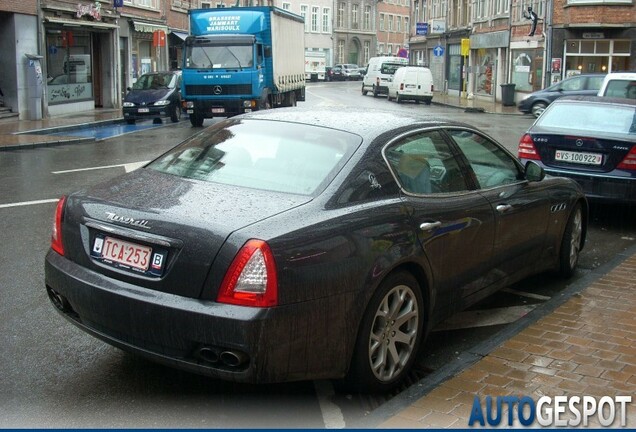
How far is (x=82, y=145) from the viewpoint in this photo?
1769cm

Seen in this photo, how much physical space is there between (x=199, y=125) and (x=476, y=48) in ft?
83.2

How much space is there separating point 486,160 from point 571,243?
147 centimetres

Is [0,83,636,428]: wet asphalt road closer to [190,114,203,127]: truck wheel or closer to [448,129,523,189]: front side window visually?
[448,129,523,189]: front side window

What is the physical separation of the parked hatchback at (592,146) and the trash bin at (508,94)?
28581 millimetres

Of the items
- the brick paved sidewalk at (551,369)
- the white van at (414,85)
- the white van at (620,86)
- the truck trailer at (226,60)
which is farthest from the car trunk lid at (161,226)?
the white van at (414,85)

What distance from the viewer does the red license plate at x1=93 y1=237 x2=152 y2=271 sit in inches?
150

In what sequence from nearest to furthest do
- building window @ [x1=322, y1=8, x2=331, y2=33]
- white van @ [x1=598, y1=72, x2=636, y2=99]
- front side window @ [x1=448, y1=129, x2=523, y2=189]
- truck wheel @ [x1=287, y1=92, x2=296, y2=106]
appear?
front side window @ [x1=448, y1=129, x2=523, y2=189] → white van @ [x1=598, y1=72, x2=636, y2=99] → truck wheel @ [x1=287, y1=92, x2=296, y2=106] → building window @ [x1=322, y1=8, x2=331, y2=33]

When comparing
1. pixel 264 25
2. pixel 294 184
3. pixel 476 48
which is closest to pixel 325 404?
pixel 294 184

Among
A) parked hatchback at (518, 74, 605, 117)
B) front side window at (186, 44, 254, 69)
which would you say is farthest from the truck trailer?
parked hatchback at (518, 74, 605, 117)

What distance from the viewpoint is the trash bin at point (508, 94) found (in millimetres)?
37031

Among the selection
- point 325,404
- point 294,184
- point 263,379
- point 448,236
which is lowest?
point 325,404

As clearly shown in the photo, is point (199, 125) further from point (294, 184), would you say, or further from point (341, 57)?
point (341, 57)

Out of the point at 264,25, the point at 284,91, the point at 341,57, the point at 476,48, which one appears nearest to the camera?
the point at 264,25

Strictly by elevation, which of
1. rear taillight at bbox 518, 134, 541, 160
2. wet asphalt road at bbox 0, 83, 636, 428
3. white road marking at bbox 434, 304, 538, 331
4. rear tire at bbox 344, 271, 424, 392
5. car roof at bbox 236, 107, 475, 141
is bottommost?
white road marking at bbox 434, 304, 538, 331
